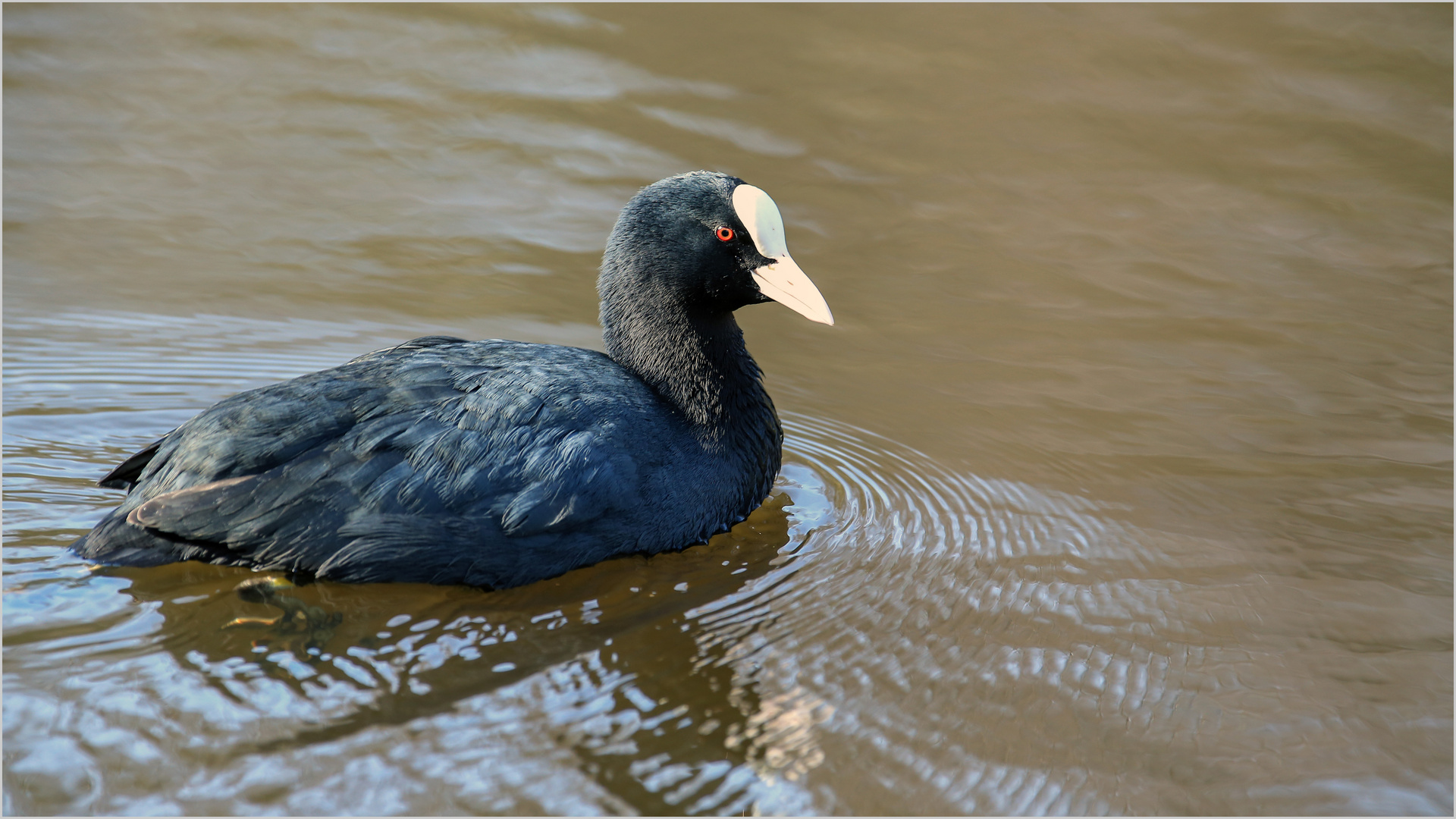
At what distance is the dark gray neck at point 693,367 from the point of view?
383 centimetres

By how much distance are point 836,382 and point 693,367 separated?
124 centimetres

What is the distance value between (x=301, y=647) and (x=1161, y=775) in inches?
81.4

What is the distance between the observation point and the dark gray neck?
151 inches

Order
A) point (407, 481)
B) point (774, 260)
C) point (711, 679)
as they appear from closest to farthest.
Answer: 1. point (711, 679)
2. point (407, 481)
3. point (774, 260)

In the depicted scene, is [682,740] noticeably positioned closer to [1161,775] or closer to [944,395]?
[1161,775]

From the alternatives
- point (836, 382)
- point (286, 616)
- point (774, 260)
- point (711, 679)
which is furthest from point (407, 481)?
point (836, 382)

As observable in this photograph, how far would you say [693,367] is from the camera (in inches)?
152

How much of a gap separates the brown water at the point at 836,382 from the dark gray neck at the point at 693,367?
35 cm

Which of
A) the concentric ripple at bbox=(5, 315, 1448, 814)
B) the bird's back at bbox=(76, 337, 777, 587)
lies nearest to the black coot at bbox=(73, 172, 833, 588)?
the bird's back at bbox=(76, 337, 777, 587)

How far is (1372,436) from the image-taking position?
4.57 m

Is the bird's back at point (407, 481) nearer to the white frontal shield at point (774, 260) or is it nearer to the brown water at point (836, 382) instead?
the brown water at point (836, 382)

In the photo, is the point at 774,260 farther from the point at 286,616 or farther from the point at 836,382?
the point at 286,616

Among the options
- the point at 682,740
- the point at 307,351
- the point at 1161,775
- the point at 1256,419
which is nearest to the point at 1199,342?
the point at 1256,419

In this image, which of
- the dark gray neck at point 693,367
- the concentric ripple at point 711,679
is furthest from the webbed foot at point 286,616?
the dark gray neck at point 693,367
